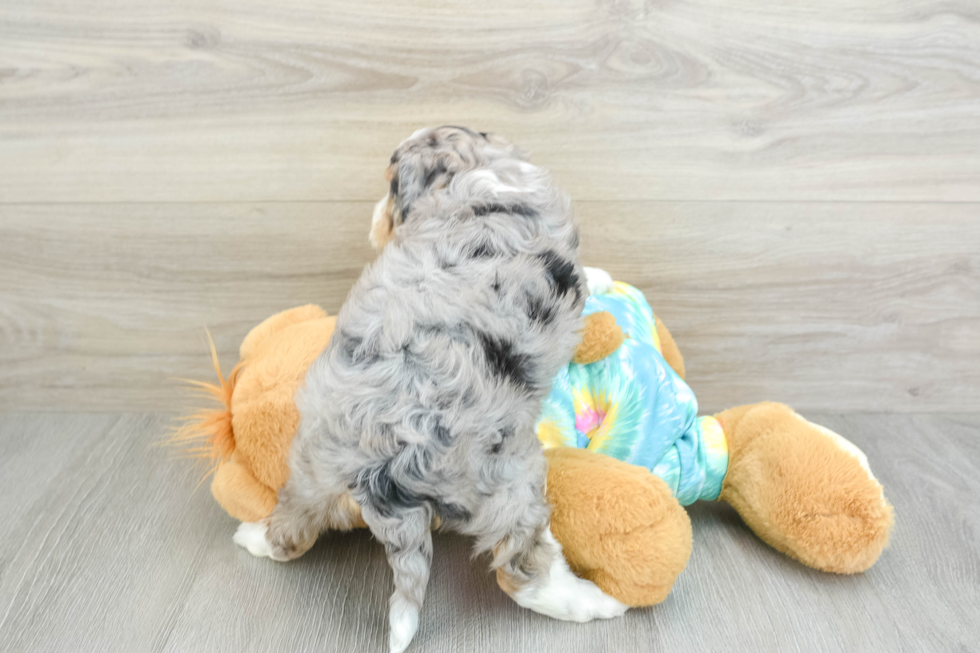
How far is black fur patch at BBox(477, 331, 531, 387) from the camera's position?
0.82m

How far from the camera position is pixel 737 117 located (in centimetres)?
125

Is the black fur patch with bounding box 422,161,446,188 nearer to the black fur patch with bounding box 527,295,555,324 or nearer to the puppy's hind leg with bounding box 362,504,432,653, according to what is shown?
the black fur patch with bounding box 527,295,555,324

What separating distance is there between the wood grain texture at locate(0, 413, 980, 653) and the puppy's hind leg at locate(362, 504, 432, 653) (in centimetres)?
9

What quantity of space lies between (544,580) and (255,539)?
48 cm

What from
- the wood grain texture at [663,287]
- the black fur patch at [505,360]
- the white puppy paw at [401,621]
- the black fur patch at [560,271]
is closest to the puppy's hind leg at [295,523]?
the white puppy paw at [401,621]

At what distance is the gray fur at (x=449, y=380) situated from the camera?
2.60 ft

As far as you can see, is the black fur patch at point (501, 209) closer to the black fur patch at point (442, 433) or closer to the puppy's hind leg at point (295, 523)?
the black fur patch at point (442, 433)

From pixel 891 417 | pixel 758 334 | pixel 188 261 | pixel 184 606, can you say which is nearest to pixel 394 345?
pixel 184 606

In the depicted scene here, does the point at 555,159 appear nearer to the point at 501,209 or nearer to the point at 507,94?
the point at 507,94

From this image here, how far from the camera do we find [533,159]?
126 cm

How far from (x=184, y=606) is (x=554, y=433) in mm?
599

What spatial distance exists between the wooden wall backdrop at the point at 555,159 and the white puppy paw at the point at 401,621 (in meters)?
0.69

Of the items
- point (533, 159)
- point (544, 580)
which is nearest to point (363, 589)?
point (544, 580)

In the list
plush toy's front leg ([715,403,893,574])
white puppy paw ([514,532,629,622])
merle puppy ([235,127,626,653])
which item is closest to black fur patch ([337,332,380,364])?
merle puppy ([235,127,626,653])
